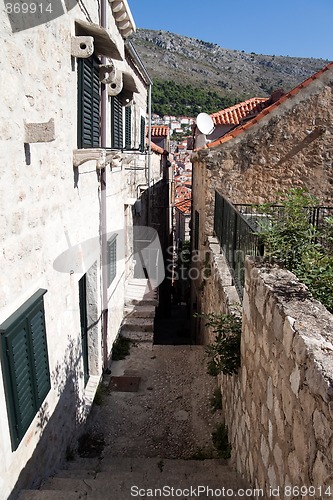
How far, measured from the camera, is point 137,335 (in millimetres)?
9406

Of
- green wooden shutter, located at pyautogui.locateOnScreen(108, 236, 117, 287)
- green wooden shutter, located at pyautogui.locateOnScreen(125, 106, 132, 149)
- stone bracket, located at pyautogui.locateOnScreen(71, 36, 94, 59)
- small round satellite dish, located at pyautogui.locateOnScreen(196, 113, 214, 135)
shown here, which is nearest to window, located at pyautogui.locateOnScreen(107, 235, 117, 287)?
green wooden shutter, located at pyautogui.locateOnScreen(108, 236, 117, 287)

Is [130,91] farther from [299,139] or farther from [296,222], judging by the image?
[296,222]

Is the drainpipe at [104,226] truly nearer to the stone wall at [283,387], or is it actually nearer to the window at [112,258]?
the window at [112,258]

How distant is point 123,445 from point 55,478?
173cm

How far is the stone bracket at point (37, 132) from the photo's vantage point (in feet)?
11.1

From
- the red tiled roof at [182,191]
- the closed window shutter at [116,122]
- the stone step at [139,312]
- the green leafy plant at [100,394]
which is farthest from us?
the red tiled roof at [182,191]

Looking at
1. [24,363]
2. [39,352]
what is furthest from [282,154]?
[24,363]

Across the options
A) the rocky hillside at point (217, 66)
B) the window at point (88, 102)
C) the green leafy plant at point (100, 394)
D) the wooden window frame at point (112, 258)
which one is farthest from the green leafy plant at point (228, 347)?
the rocky hillside at point (217, 66)

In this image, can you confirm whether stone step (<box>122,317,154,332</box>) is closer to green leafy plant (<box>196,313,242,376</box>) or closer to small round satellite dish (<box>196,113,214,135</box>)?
green leafy plant (<box>196,313,242,376</box>)

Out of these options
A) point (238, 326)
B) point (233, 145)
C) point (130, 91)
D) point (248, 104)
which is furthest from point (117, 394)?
point (248, 104)

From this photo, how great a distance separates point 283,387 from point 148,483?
7.25ft

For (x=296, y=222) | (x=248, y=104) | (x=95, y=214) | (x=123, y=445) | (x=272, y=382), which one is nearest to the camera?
(x=272, y=382)

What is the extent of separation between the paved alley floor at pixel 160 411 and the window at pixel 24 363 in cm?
235

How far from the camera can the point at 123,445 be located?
5820 mm
